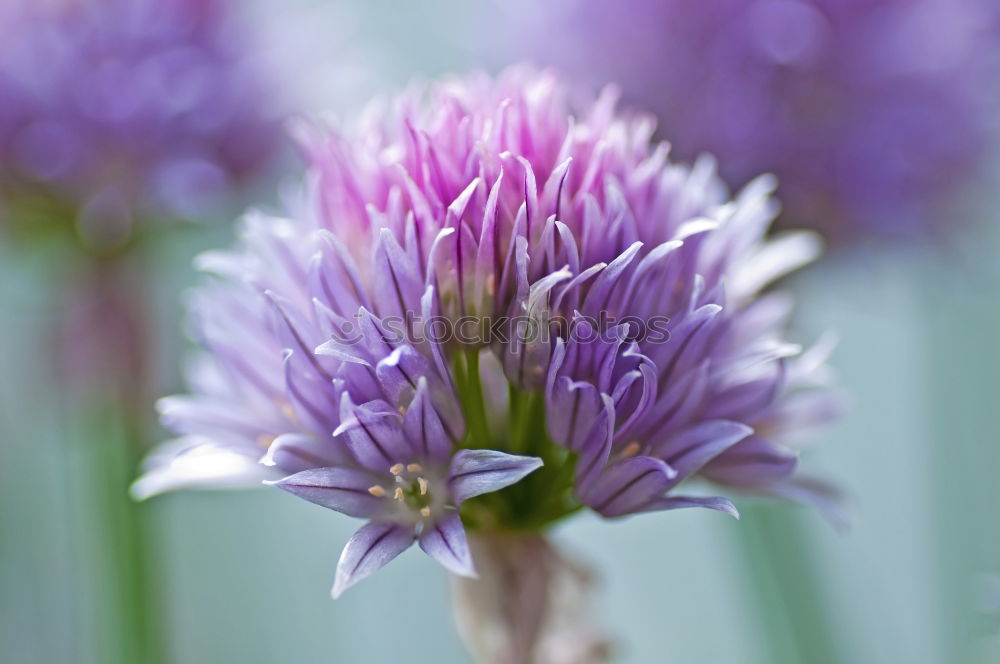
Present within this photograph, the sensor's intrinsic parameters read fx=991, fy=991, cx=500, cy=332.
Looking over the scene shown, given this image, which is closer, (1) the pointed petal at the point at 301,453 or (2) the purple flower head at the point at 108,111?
(1) the pointed petal at the point at 301,453

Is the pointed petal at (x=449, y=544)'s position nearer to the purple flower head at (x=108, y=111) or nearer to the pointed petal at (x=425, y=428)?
the pointed petal at (x=425, y=428)

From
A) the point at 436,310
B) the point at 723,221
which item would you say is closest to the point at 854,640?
A: the point at 723,221

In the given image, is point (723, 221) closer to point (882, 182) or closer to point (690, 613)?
point (882, 182)

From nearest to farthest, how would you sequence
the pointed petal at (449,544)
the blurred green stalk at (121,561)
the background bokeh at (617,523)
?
the pointed petal at (449,544) < the blurred green stalk at (121,561) < the background bokeh at (617,523)

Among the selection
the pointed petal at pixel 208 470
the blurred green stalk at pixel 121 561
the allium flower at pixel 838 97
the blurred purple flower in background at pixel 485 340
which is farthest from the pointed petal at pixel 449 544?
the allium flower at pixel 838 97

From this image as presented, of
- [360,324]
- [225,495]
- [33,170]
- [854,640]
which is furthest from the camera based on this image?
[225,495]

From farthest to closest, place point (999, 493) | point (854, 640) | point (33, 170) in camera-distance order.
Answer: point (999, 493)
point (854, 640)
point (33, 170)

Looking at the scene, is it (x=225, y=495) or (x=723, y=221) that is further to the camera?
(x=225, y=495)

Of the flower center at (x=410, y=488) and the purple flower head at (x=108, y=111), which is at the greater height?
the purple flower head at (x=108, y=111)
